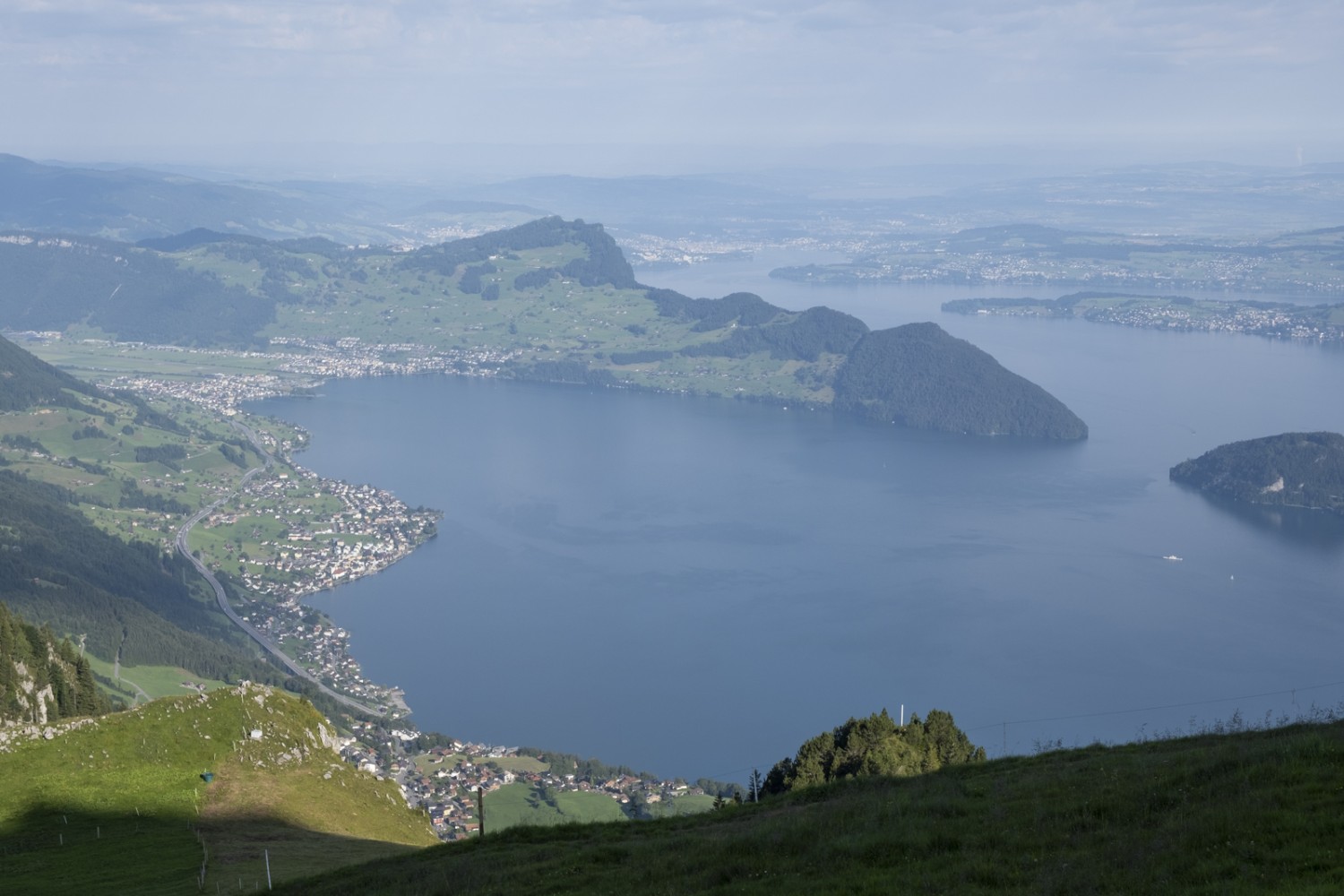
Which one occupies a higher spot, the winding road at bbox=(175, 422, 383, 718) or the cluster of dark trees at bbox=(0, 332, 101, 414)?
the cluster of dark trees at bbox=(0, 332, 101, 414)

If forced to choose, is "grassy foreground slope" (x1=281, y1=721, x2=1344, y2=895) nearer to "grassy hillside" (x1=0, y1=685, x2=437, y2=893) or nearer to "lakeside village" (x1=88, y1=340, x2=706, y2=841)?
"grassy hillside" (x1=0, y1=685, x2=437, y2=893)

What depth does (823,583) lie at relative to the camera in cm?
8938

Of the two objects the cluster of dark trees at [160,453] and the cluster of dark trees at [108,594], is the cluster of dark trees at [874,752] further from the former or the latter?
the cluster of dark trees at [160,453]

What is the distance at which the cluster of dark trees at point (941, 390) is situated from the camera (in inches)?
5502

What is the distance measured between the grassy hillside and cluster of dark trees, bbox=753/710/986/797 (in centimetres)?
927

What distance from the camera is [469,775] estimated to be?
178ft

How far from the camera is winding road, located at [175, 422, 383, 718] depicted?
2662 inches

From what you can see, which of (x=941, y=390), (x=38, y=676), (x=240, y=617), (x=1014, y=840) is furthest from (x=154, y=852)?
(x=941, y=390)

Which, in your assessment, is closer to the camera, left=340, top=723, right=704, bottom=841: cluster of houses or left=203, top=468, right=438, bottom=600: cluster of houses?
left=340, top=723, right=704, bottom=841: cluster of houses

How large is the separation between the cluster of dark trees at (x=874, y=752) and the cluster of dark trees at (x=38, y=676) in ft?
75.8

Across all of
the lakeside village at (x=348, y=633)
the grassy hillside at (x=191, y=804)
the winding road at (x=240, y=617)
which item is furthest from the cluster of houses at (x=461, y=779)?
the grassy hillside at (x=191, y=804)

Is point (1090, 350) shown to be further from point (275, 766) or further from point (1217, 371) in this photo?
point (275, 766)

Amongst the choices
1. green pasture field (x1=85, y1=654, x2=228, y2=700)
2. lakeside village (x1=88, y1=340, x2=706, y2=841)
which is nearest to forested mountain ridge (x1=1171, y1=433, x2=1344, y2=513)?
lakeside village (x1=88, y1=340, x2=706, y2=841)

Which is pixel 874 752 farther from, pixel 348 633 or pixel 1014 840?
pixel 348 633
